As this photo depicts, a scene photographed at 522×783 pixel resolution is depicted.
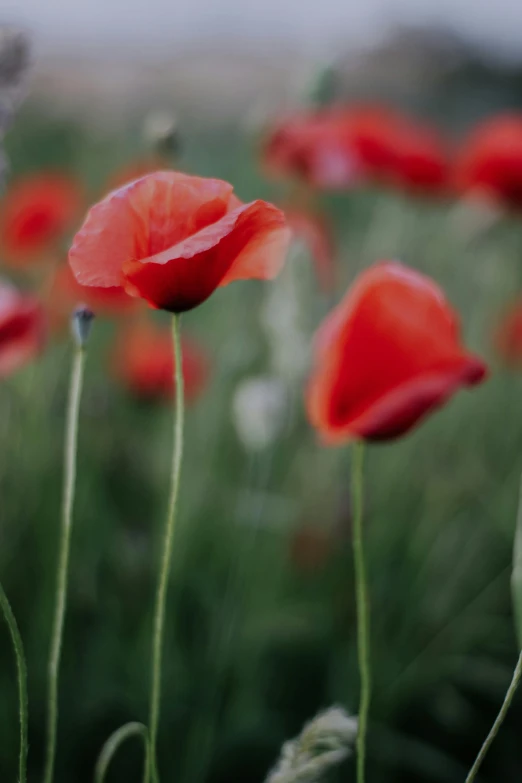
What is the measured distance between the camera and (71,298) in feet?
3.45

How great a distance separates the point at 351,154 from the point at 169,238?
0.57m

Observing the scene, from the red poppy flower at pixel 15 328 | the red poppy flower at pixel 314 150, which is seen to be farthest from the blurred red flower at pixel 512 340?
the red poppy flower at pixel 15 328

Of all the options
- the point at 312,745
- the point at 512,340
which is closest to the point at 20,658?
the point at 312,745

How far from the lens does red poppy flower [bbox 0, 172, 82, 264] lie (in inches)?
35.6

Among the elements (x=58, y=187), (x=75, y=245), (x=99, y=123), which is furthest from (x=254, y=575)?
(x=99, y=123)

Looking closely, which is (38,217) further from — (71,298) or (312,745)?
(312,745)

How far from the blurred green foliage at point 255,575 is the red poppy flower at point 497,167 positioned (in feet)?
0.50

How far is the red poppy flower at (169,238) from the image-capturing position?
1.08 ft

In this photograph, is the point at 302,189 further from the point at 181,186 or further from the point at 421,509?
the point at 181,186

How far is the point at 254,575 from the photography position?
881mm

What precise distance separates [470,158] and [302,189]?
0.88 feet

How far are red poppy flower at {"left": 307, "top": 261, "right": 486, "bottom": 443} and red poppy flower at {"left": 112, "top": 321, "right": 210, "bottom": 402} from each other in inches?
19.3

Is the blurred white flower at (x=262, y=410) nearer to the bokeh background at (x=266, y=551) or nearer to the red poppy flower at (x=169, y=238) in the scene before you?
the bokeh background at (x=266, y=551)

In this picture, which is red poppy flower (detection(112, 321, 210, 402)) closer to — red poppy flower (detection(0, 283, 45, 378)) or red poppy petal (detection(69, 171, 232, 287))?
red poppy flower (detection(0, 283, 45, 378))
